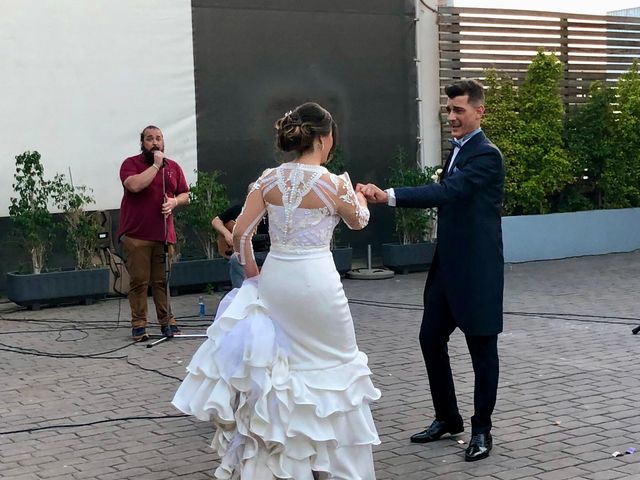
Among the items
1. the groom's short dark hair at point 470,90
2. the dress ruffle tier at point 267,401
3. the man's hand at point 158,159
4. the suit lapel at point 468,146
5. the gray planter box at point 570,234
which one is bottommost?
the dress ruffle tier at point 267,401

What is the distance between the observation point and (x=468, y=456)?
16.4 ft

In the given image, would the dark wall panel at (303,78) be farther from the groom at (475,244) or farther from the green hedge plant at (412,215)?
the groom at (475,244)

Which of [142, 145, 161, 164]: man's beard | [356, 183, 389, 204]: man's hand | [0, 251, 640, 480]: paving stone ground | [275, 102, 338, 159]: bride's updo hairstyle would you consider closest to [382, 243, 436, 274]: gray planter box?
[0, 251, 640, 480]: paving stone ground

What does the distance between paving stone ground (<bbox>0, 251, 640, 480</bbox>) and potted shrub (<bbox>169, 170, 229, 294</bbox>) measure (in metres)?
0.58

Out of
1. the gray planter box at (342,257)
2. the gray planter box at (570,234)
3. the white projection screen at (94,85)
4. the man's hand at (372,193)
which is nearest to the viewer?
the man's hand at (372,193)

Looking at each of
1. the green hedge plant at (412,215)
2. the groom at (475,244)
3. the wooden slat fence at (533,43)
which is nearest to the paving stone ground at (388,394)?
the groom at (475,244)

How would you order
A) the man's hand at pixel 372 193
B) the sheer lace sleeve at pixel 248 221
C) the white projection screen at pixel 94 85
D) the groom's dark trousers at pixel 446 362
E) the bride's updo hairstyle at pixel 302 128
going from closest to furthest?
the bride's updo hairstyle at pixel 302 128 → the sheer lace sleeve at pixel 248 221 → the man's hand at pixel 372 193 → the groom's dark trousers at pixel 446 362 → the white projection screen at pixel 94 85

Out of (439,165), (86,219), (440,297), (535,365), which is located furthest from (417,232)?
(440,297)

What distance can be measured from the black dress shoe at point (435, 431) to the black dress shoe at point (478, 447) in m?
0.28

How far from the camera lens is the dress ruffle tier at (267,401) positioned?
4.27 m

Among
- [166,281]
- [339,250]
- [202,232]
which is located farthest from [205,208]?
[166,281]

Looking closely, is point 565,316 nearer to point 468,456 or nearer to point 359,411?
point 468,456

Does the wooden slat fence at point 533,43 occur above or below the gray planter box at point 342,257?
above

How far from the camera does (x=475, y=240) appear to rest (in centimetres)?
499
